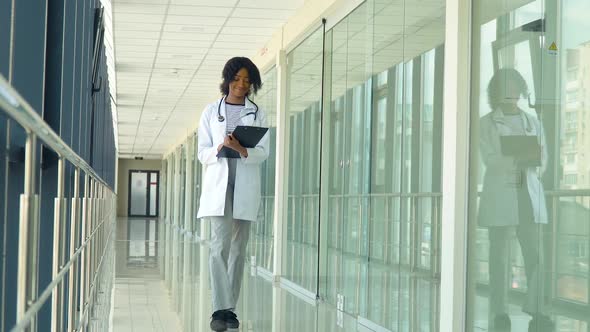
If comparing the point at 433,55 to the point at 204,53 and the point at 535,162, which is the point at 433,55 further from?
the point at 204,53

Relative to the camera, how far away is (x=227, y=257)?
193 inches

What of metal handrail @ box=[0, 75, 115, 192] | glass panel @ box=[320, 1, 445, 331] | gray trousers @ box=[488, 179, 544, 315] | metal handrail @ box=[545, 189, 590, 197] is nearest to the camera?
metal handrail @ box=[0, 75, 115, 192]

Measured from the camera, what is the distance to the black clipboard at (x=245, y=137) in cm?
479

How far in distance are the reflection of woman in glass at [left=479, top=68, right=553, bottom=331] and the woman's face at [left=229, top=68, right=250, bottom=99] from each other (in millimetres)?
1517

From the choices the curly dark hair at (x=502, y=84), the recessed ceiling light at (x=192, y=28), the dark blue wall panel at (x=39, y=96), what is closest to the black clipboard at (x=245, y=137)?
the dark blue wall panel at (x=39, y=96)

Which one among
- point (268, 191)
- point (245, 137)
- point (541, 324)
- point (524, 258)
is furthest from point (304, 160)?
point (541, 324)

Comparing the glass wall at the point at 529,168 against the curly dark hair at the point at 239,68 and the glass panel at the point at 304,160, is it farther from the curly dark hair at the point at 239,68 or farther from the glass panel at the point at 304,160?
the glass panel at the point at 304,160

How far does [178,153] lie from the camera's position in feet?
95.3

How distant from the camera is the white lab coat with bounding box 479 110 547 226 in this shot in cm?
344

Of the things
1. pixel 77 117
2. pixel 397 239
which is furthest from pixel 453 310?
pixel 77 117

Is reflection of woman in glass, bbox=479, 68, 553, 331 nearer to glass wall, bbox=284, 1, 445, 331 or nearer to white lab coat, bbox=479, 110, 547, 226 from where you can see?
white lab coat, bbox=479, 110, 547, 226

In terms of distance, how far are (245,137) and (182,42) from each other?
6083 mm

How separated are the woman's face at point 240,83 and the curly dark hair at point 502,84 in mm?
1557

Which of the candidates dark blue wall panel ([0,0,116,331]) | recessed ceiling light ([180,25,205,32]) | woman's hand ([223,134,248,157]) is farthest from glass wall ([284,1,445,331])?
dark blue wall panel ([0,0,116,331])
